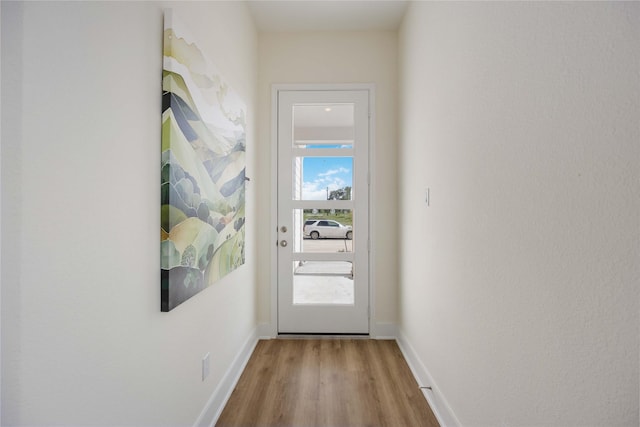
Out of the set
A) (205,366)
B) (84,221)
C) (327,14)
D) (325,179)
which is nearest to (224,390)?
(205,366)

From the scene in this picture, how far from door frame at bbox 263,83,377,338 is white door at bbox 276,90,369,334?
0.12 ft

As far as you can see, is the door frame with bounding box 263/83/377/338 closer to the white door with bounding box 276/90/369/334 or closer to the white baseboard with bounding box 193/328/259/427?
the white door with bounding box 276/90/369/334

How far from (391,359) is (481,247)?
4.89 ft

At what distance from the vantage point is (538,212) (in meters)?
0.91

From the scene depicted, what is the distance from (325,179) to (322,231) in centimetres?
47

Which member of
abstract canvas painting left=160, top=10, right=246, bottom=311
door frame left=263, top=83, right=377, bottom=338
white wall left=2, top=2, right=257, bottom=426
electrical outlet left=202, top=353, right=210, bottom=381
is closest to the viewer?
white wall left=2, top=2, right=257, bottom=426

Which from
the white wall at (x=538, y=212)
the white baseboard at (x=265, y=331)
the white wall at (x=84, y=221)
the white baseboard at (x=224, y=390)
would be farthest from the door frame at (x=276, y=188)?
→ the white wall at (x=84, y=221)

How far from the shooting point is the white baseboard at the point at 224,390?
1.57m

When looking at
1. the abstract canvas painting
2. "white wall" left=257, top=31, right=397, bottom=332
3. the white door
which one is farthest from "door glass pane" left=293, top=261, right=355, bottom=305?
the abstract canvas painting

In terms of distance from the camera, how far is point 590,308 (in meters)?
0.75

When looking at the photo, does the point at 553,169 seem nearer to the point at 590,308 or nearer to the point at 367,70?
the point at 590,308

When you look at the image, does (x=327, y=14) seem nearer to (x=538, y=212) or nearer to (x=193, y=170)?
(x=193, y=170)

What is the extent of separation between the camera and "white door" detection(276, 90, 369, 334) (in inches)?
109

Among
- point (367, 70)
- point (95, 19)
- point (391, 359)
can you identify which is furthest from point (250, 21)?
point (391, 359)
